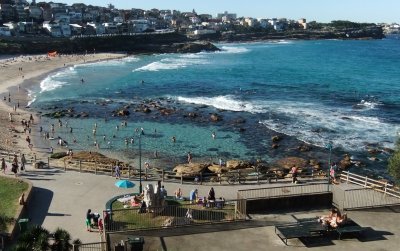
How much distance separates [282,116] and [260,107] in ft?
18.6

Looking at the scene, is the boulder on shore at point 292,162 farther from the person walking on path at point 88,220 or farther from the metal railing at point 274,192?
the person walking on path at point 88,220

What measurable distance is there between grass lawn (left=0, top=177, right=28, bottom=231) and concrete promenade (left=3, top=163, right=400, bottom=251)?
0.71 meters

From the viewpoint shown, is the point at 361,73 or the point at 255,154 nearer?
the point at 255,154

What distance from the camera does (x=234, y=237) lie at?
54.0 feet

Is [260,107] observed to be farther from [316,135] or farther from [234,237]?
[234,237]

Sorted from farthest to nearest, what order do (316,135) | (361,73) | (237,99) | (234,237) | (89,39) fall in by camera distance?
(89,39) → (361,73) → (237,99) → (316,135) → (234,237)

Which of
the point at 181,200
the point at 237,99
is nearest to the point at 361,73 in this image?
the point at 237,99

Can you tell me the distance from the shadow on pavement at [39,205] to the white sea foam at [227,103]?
3647cm

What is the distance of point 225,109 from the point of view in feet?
188

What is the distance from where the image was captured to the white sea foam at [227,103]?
57.8m

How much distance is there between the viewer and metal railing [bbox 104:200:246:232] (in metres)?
17.2

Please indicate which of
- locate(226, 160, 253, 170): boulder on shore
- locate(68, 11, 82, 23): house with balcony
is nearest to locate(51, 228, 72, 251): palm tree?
locate(226, 160, 253, 170): boulder on shore

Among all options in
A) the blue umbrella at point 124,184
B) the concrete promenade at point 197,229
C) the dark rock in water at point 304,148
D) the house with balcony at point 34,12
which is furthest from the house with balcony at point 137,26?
the blue umbrella at point 124,184

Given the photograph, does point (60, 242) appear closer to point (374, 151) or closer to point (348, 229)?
point (348, 229)
